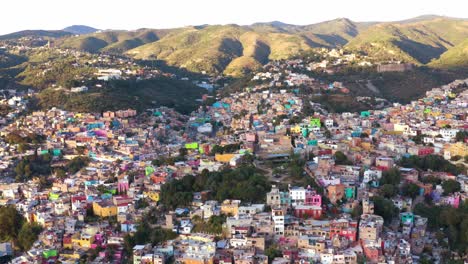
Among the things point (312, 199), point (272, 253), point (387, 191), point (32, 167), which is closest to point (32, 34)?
point (32, 167)

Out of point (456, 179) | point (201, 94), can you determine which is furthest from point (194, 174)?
point (201, 94)

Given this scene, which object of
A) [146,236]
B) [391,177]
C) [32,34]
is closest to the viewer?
[146,236]

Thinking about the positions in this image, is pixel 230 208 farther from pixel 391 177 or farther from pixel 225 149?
pixel 225 149

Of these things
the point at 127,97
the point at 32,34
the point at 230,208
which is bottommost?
the point at 230,208

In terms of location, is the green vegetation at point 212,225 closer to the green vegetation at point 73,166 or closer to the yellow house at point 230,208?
the yellow house at point 230,208

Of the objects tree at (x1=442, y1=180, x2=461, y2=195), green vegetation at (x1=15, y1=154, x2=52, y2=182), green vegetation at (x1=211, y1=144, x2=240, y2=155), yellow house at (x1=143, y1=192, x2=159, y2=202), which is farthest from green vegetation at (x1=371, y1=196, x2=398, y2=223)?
green vegetation at (x1=15, y1=154, x2=52, y2=182)

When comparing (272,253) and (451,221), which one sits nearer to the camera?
(272,253)
